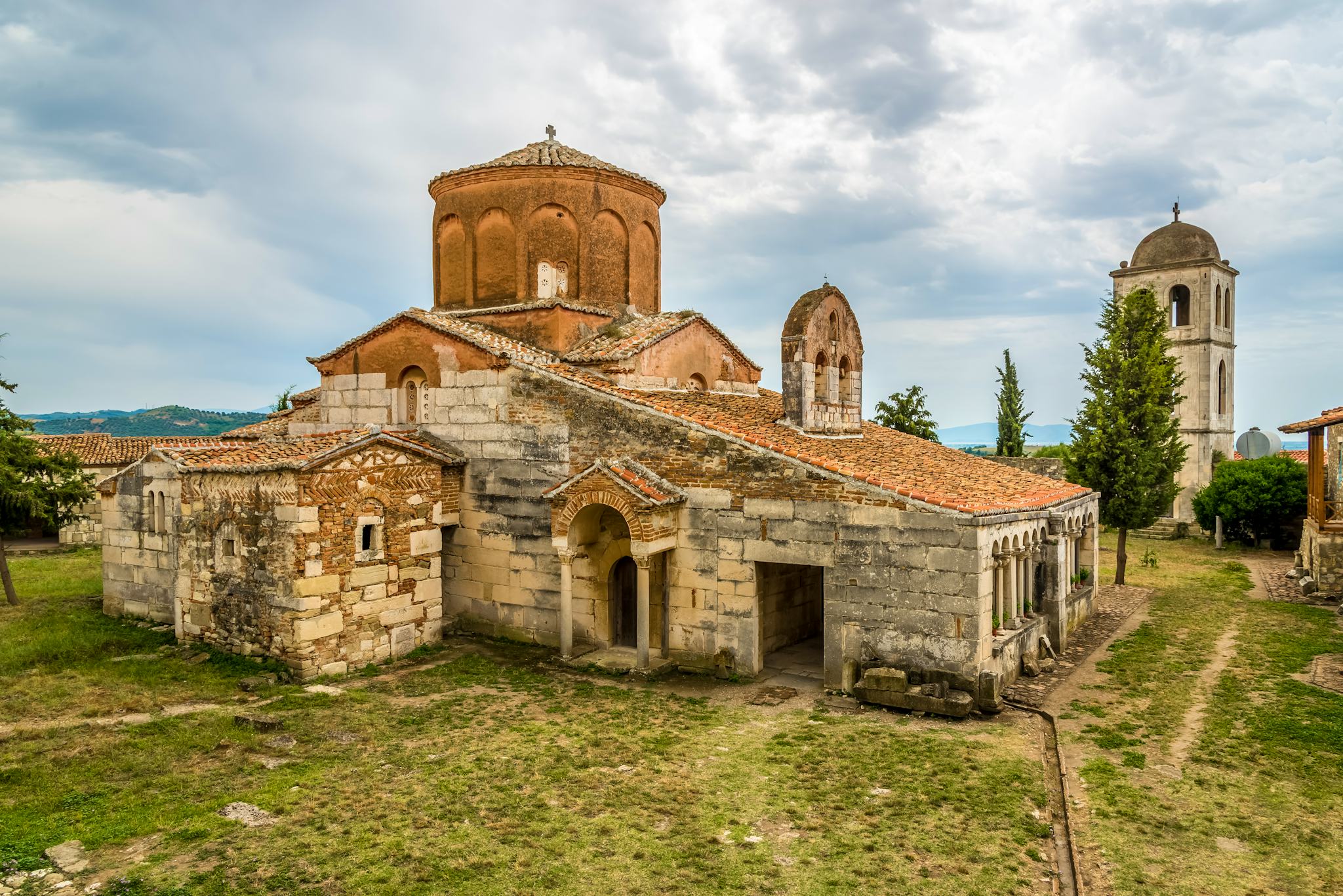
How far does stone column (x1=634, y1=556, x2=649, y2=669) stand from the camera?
12.2m

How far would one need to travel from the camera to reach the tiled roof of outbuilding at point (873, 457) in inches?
445

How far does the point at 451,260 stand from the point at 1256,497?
2534 cm

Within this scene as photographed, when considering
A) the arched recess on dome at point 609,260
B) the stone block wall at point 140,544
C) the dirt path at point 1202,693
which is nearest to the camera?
the dirt path at point 1202,693

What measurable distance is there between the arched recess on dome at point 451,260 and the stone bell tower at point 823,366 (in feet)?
24.5

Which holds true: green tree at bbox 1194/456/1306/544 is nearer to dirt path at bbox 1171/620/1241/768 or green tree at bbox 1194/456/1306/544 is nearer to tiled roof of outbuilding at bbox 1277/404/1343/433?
tiled roof of outbuilding at bbox 1277/404/1343/433

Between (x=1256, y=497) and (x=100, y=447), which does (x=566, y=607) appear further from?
(x=100, y=447)

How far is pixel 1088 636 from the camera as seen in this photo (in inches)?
598

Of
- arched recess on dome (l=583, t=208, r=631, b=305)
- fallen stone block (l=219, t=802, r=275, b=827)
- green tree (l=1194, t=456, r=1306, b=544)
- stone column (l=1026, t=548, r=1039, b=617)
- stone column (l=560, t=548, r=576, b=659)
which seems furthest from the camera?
green tree (l=1194, t=456, r=1306, b=544)

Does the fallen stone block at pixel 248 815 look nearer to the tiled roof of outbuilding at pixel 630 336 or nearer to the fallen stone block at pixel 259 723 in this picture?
the fallen stone block at pixel 259 723

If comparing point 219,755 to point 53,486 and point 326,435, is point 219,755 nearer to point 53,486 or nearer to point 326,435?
point 326,435

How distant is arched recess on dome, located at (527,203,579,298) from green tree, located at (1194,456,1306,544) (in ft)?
75.7

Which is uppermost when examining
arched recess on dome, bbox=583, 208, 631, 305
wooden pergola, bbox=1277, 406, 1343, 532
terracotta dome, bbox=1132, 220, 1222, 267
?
terracotta dome, bbox=1132, 220, 1222, 267

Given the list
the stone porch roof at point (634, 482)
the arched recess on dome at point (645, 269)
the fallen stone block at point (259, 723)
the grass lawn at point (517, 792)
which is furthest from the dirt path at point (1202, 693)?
the arched recess on dome at point (645, 269)

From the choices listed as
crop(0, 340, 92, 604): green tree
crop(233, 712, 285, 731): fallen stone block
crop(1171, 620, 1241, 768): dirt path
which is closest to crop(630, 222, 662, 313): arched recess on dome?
crop(233, 712, 285, 731): fallen stone block
